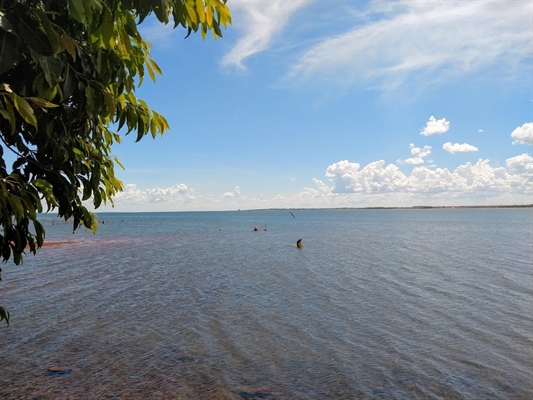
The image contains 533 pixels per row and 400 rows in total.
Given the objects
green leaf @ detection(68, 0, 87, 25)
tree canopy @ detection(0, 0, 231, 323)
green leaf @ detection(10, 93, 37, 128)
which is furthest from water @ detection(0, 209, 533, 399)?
green leaf @ detection(68, 0, 87, 25)

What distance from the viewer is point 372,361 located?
1230 cm

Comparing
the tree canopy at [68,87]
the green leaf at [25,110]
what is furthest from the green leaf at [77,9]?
the green leaf at [25,110]

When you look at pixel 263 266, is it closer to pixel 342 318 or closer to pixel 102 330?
pixel 342 318

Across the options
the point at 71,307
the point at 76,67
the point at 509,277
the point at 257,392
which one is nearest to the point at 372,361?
the point at 257,392

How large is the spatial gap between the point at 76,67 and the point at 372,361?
12.0 metres

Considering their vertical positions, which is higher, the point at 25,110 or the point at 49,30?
the point at 49,30

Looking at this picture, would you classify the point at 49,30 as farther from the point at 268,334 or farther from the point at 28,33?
the point at 268,334

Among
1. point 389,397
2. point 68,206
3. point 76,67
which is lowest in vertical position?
point 389,397

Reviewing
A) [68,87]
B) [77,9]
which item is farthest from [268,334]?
[77,9]

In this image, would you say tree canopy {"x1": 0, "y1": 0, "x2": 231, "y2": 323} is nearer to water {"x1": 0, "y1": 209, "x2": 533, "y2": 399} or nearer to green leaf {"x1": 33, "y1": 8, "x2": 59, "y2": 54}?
green leaf {"x1": 33, "y1": 8, "x2": 59, "y2": 54}

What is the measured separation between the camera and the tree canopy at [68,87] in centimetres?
200

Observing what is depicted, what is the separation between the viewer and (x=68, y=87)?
2303 millimetres

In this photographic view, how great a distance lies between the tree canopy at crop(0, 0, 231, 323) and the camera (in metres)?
2.00

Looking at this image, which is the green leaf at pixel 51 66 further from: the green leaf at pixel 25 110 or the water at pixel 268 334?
the water at pixel 268 334
